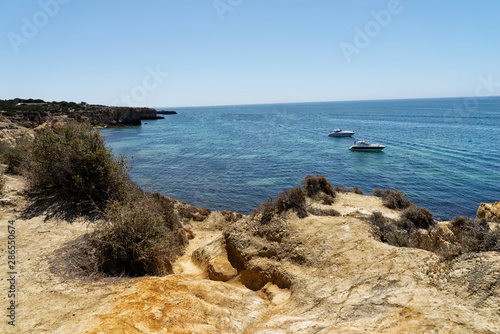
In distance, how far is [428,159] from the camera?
116 feet

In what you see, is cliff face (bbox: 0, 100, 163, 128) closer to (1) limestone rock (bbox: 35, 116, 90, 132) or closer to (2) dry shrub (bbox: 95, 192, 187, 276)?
(1) limestone rock (bbox: 35, 116, 90, 132)

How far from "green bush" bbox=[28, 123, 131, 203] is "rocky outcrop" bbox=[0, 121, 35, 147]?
30.3ft

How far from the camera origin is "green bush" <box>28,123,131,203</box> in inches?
402

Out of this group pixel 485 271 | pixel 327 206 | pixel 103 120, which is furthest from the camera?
pixel 103 120

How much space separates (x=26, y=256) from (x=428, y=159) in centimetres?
4134

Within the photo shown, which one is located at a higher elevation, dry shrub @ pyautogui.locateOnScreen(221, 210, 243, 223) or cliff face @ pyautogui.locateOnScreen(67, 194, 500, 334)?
cliff face @ pyautogui.locateOnScreen(67, 194, 500, 334)

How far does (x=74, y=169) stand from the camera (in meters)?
10.2

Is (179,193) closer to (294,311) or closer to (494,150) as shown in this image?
(294,311)

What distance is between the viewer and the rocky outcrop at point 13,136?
17.3m

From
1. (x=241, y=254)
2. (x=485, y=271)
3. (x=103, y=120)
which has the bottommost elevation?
(x=241, y=254)

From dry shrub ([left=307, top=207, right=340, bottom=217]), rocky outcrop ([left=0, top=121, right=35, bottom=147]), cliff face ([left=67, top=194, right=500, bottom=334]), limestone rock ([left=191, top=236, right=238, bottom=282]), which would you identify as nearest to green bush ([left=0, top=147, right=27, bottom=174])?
rocky outcrop ([left=0, top=121, right=35, bottom=147])

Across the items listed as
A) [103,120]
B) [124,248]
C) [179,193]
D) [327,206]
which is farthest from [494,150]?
[103,120]

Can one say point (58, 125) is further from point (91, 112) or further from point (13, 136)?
point (91, 112)

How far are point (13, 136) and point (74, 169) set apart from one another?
13.3 metres
